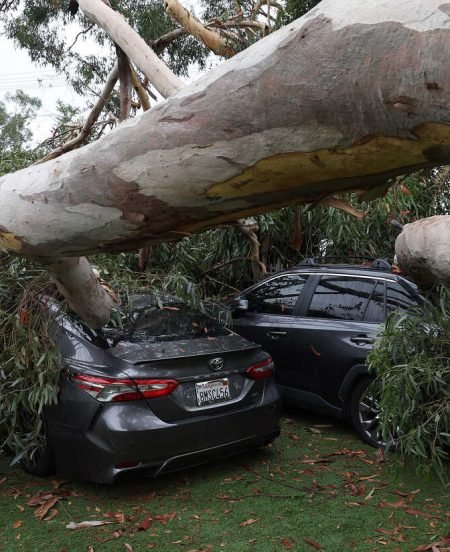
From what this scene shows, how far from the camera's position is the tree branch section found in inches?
51.3

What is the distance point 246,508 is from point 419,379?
1560mm

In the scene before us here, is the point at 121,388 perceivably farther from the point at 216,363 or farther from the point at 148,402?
the point at 216,363

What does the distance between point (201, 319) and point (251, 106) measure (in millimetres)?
4023

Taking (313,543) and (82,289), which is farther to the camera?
(313,543)

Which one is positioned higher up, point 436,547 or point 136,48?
point 136,48

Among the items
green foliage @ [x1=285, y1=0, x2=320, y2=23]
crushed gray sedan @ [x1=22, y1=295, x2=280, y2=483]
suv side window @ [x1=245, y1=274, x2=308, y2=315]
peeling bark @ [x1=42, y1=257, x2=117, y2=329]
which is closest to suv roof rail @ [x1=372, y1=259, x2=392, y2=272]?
suv side window @ [x1=245, y1=274, x2=308, y2=315]

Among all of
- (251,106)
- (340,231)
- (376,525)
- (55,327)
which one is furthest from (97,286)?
(340,231)

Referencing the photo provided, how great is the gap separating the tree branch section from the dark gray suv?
393cm

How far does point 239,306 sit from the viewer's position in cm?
694

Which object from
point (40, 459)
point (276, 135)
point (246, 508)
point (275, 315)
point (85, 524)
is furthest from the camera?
point (275, 315)

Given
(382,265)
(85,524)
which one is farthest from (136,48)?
(382,265)

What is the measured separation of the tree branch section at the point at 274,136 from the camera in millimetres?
1303

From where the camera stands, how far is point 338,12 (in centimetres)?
140

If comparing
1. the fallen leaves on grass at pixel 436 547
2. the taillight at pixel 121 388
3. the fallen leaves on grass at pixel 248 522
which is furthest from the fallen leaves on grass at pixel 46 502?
the fallen leaves on grass at pixel 436 547
